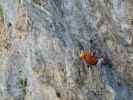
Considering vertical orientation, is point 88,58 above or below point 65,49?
below

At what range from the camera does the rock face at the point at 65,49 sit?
209 inches

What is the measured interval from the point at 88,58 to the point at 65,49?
46cm

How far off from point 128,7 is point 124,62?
836 millimetres

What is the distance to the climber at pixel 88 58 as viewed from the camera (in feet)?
18.0

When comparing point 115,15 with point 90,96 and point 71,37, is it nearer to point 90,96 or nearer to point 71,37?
point 71,37

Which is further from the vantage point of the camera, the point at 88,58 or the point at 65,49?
the point at 65,49

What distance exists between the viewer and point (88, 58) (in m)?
5.49

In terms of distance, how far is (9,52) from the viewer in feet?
21.0

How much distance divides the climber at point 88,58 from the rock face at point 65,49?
0.06m

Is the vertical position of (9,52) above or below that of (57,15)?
below

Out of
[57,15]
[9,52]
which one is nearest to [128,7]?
[57,15]

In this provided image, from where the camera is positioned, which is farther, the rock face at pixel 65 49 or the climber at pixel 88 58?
the climber at pixel 88 58

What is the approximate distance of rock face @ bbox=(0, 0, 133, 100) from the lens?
5316mm

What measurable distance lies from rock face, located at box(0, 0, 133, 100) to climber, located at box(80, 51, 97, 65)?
6cm
